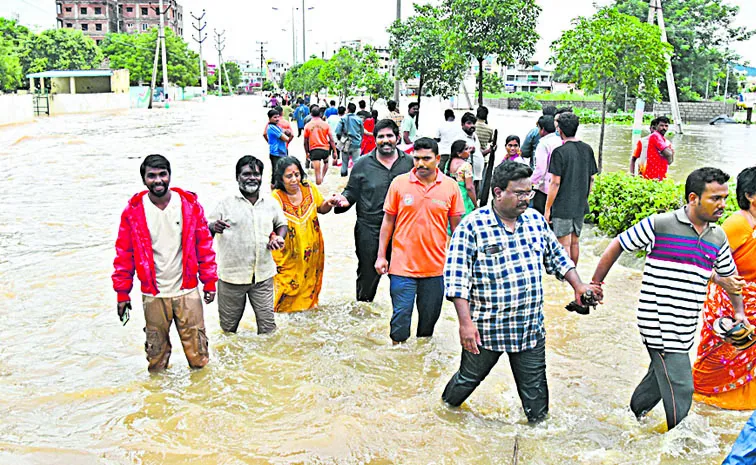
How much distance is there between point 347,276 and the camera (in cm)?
879

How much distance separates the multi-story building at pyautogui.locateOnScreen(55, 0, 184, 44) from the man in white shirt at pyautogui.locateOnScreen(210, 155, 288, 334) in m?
106

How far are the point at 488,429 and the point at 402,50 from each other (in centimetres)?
1639

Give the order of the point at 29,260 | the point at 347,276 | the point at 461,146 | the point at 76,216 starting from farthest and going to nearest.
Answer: the point at 76,216 → the point at 29,260 → the point at 347,276 → the point at 461,146

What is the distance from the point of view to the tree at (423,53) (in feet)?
62.7

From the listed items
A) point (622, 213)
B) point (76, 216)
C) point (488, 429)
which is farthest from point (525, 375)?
point (76, 216)

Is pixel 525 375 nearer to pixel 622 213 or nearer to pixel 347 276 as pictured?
pixel 347 276

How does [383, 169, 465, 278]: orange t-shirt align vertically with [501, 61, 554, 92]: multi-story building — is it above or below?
below

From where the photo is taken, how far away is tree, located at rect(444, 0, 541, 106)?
45.5 ft

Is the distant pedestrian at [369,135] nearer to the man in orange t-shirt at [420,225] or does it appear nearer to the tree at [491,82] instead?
the tree at [491,82]

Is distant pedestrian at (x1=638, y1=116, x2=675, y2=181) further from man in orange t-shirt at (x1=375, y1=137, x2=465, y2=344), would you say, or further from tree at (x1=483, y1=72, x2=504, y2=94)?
tree at (x1=483, y1=72, x2=504, y2=94)

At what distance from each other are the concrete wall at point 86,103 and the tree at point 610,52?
45.0 m

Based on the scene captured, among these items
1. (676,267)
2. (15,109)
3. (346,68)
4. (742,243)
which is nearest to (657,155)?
(742,243)

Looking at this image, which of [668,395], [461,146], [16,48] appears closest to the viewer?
[668,395]

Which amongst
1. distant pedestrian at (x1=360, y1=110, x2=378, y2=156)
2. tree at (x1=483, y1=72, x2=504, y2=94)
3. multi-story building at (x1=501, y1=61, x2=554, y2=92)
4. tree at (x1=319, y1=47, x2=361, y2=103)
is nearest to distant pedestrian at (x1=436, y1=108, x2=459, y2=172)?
distant pedestrian at (x1=360, y1=110, x2=378, y2=156)
